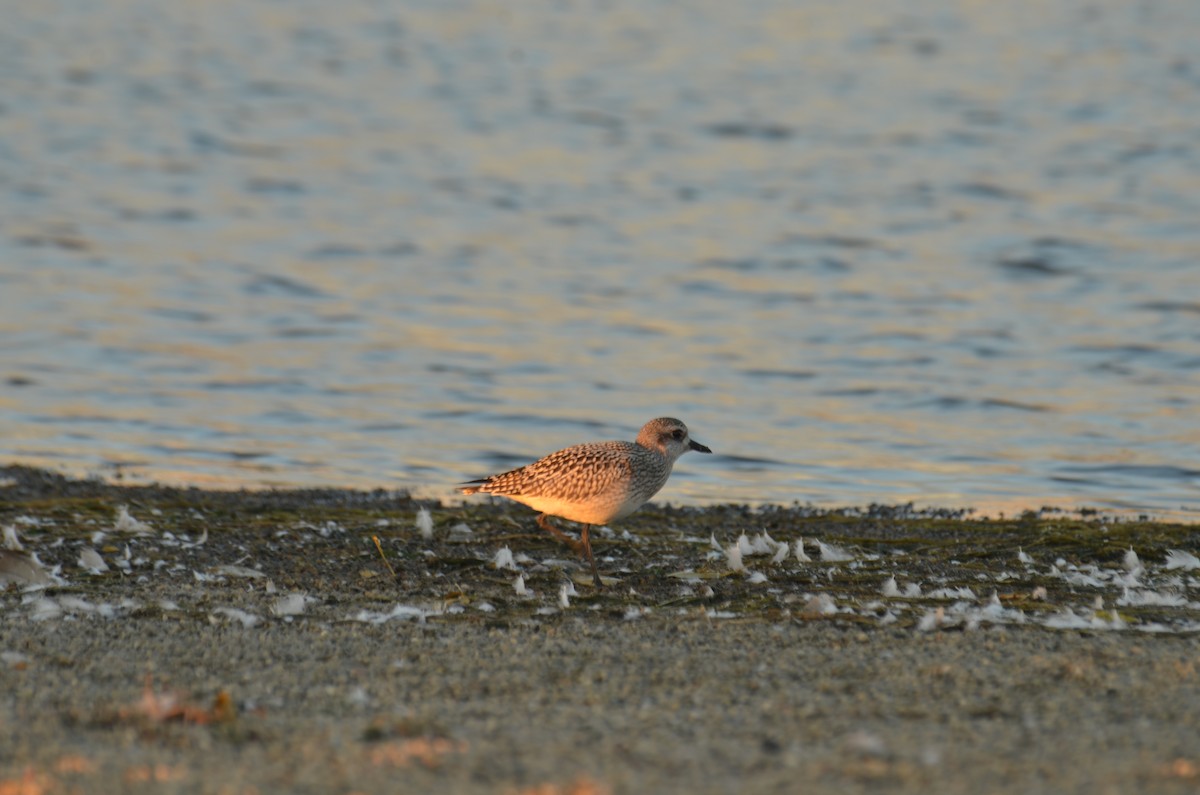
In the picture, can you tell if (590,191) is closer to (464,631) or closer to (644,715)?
(464,631)

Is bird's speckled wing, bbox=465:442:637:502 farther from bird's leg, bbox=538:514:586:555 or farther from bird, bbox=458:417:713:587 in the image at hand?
bird's leg, bbox=538:514:586:555

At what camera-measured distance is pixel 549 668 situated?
223 inches

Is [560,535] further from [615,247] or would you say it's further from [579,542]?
[615,247]

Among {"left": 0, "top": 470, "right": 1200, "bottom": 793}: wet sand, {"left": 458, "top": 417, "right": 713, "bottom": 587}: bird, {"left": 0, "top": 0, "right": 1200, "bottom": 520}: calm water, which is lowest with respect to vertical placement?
{"left": 0, "top": 470, "right": 1200, "bottom": 793}: wet sand

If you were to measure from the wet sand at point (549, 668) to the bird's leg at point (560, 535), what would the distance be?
Answer: 82 mm

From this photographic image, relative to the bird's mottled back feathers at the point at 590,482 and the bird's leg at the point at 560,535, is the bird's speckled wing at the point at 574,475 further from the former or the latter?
the bird's leg at the point at 560,535

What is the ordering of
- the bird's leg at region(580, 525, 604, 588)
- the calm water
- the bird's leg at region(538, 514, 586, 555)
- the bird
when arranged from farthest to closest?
1. the calm water
2. the bird's leg at region(538, 514, 586, 555)
3. the bird
4. the bird's leg at region(580, 525, 604, 588)

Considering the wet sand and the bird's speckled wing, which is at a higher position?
the bird's speckled wing

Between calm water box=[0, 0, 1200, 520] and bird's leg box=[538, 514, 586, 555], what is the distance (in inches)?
84.8

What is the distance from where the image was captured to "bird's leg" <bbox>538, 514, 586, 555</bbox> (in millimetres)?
8047

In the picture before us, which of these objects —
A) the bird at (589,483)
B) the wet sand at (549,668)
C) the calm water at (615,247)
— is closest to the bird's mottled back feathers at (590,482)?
the bird at (589,483)

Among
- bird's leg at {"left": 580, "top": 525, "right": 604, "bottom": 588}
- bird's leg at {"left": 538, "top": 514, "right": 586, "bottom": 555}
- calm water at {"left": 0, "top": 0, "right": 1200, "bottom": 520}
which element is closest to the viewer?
bird's leg at {"left": 580, "top": 525, "right": 604, "bottom": 588}

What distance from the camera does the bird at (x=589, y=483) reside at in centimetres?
780

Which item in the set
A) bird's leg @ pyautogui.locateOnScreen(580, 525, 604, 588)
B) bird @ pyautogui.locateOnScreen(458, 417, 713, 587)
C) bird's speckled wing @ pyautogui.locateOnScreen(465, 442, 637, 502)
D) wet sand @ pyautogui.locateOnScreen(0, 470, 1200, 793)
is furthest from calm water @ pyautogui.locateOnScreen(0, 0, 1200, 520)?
bird's leg @ pyautogui.locateOnScreen(580, 525, 604, 588)
